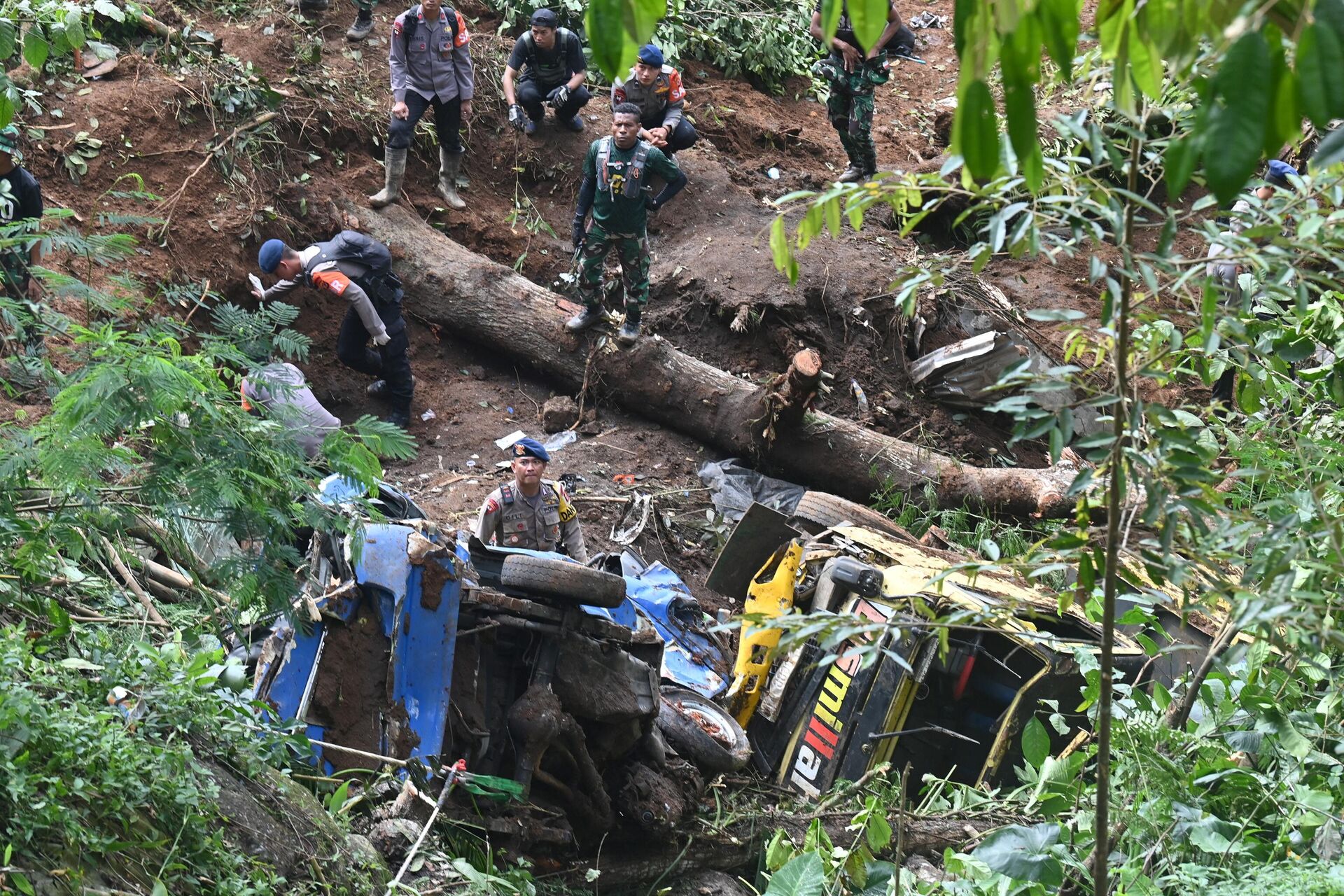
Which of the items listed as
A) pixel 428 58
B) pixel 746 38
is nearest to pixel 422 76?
pixel 428 58

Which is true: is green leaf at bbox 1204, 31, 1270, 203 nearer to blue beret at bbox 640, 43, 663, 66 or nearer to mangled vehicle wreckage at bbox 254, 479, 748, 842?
mangled vehicle wreckage at bbox 254, 479, 748, 842

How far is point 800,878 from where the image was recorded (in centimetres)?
288

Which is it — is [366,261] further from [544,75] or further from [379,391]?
[544,75]

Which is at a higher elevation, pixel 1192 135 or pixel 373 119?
pixel 1192 135

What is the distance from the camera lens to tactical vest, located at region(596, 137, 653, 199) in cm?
754

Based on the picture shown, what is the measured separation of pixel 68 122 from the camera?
26.3 ft

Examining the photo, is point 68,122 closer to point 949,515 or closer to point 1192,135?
point 949,515

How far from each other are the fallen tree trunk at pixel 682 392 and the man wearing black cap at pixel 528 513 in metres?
2.22

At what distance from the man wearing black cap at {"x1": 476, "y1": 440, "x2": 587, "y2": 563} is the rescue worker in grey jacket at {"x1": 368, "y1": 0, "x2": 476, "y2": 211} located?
12.2 feet

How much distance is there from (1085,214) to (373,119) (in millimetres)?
8247

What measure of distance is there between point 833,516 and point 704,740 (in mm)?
2306

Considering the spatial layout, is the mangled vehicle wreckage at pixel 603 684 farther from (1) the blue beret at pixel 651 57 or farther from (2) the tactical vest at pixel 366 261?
(1) the blue beret at pixel 651 57

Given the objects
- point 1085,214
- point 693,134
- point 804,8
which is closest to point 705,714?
point 1085,214

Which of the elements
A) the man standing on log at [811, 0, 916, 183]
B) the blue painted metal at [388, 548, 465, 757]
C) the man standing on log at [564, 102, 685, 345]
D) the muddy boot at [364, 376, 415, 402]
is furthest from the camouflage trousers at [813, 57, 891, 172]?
the blue painted metal at [388, 548, 465, 757]
